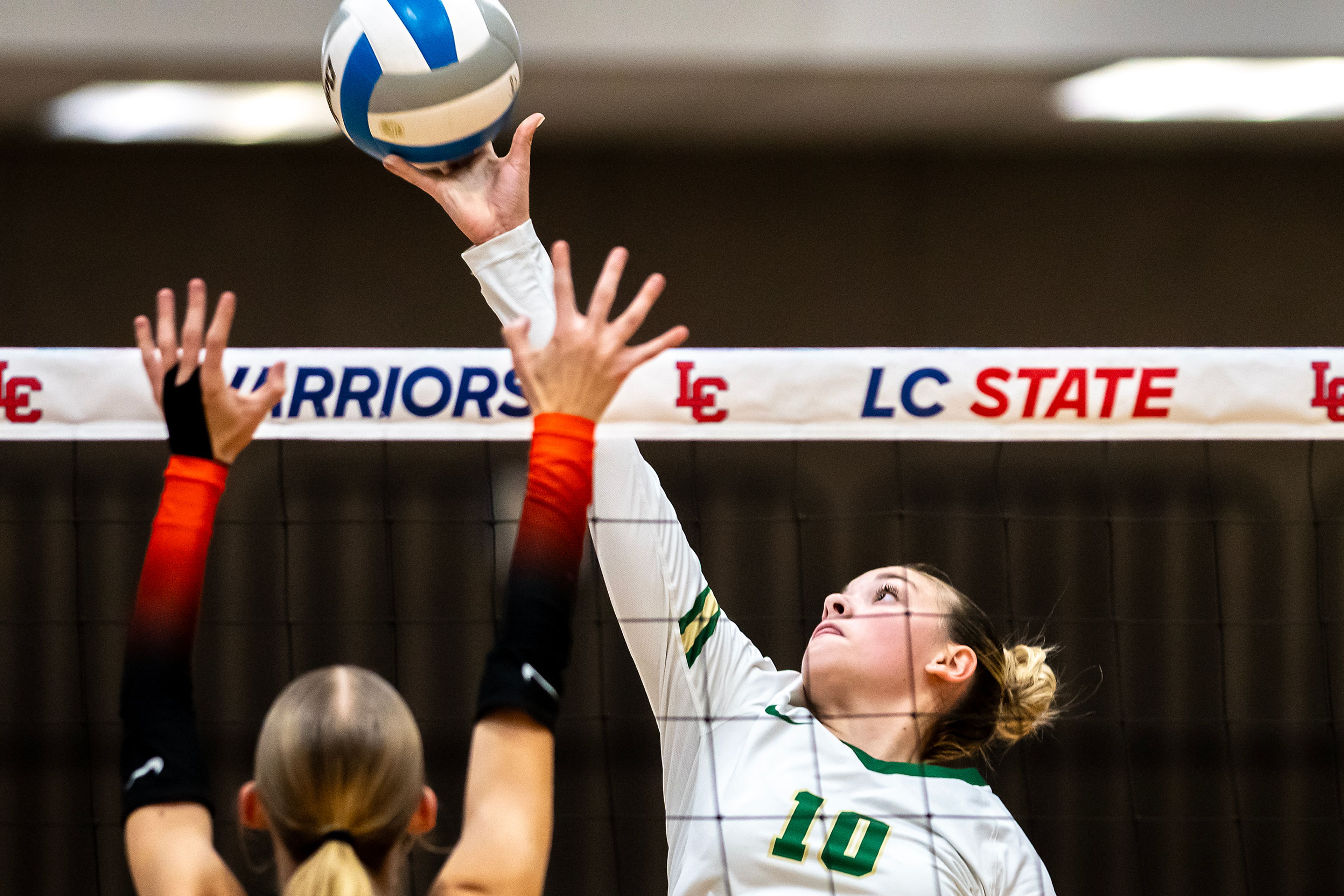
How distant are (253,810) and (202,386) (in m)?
0.49

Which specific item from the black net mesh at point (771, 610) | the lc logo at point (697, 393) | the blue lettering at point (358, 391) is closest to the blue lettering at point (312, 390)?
the blue lettering at point (358, 391)

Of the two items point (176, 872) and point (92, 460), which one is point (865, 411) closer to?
point (176, 872)

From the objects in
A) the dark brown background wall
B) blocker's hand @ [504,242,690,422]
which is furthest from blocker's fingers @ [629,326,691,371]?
the dark brown background wall

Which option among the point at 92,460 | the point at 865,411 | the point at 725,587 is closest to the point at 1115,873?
the point at 725,587

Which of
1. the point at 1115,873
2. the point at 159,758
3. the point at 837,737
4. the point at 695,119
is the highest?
the point at 695,119

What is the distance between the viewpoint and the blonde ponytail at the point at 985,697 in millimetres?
2398

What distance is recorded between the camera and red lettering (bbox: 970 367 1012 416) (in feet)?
7.50

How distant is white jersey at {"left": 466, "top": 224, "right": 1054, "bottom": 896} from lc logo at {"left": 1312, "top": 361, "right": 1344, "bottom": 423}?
87 cm

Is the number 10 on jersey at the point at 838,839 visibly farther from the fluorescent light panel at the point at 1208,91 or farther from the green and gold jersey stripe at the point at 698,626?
the fluorescent light panel at the point at 1208,91

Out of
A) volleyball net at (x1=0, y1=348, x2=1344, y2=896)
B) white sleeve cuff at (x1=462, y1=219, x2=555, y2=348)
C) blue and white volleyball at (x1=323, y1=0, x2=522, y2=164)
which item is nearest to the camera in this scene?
white sleeve cuff at (x1=462, y1=219, x2=555, y2=348)

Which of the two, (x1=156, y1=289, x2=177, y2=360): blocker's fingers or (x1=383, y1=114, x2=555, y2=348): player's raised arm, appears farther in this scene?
(x1=383, y1=114, x2=555, y2=348): player's raised arm

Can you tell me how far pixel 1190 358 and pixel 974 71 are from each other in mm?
2840

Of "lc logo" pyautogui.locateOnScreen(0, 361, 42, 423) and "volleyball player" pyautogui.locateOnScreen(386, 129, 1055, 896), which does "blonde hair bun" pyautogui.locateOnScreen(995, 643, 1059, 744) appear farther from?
"lc logo" pyautogui.locateOnScreen(0, 361, 42, 423)

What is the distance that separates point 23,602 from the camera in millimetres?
5125
